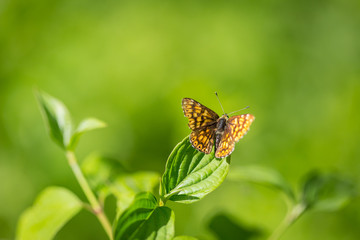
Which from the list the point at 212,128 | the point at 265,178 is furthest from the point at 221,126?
the point at 265,178

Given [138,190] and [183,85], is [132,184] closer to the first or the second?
[138,190]

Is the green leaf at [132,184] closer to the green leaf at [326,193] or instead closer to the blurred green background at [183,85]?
the green leaf at [326,193]

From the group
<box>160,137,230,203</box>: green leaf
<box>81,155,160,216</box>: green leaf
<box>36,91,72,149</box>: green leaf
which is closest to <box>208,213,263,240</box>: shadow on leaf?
<box>81,155,160,216</box>: green leaf

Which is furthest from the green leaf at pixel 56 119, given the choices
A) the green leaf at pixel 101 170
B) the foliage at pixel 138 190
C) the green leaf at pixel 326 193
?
the green leaf at pixel 326 193

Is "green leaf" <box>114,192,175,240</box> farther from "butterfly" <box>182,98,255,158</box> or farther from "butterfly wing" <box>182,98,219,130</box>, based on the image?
"butterfly wing" <box>182,98,219,130</box>

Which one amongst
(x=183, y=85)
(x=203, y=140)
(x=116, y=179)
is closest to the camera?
(x=203, y=140)

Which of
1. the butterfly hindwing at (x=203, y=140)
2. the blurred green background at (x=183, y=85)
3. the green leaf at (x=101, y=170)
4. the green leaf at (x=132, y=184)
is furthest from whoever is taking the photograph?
the blurred green background at (x=183, y=85)

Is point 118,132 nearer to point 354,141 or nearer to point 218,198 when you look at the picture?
point 218,198
